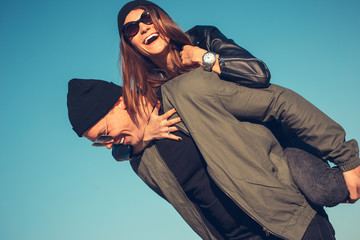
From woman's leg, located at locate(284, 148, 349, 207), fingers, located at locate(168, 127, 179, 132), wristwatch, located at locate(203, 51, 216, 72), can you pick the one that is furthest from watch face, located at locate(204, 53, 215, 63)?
woman's leg, located at locate(284, 148, 349, 207)

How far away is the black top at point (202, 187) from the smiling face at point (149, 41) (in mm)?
1080

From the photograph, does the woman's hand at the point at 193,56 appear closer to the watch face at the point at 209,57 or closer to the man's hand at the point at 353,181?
→ the watch face at the point at 209,57

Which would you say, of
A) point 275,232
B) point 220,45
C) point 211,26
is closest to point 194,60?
point 220,45

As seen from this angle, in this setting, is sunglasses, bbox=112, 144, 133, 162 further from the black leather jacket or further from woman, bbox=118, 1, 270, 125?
the black leather jacket

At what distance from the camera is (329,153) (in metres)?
2.83

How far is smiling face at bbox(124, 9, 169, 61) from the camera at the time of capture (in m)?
3.82

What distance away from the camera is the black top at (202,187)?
3.33m

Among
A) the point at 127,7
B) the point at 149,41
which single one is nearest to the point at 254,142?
the point at 149,41

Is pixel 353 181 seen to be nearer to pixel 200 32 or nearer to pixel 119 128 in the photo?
pixel 119 128

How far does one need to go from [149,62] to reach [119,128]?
3.85ft

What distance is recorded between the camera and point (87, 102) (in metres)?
3.33

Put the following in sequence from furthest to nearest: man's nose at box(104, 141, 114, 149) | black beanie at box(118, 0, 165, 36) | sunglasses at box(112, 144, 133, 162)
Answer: black beanie at box(118, 0, 165, 36) < sunglasses at box(112, 144, 133, 162) < man's nose at box(104, 141, 114, 149)

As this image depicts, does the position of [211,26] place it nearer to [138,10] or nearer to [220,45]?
[220,45]

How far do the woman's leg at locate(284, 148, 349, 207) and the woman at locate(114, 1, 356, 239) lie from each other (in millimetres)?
110
